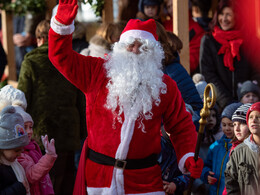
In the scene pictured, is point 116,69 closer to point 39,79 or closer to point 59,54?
point 59,54

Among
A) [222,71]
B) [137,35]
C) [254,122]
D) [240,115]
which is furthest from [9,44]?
[254,122]

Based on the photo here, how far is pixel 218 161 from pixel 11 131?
2187 millimetres

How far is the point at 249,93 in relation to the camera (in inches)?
241

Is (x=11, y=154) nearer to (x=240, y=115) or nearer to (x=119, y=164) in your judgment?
(x=119, y=164)

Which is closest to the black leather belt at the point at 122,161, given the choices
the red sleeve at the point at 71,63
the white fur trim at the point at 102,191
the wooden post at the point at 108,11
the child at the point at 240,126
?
the white fur trim at the point at 102,191

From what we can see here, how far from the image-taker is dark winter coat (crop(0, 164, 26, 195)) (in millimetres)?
3771

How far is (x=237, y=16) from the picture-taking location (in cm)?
673

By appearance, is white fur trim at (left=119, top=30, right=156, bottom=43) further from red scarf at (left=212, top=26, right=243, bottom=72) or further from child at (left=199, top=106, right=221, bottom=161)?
red scarf at (left=212, top=26, right=243, bottom=72)

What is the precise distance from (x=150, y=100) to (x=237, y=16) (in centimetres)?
316

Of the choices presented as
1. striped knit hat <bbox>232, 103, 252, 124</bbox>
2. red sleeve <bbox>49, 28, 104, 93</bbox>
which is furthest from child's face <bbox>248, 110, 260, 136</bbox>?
red sleeve <bbox>49, 28, 104, 93</bbox>

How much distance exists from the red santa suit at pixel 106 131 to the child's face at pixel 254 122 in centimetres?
73

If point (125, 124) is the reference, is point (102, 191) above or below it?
A: below

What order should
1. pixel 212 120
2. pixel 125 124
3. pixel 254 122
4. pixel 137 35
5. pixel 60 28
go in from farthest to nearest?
pixel 212 120 < pixel 254 122 < pixel 137 35 < pixel 125 124 < pixel 60 28

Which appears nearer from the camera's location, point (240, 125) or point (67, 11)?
point (67, 11)
